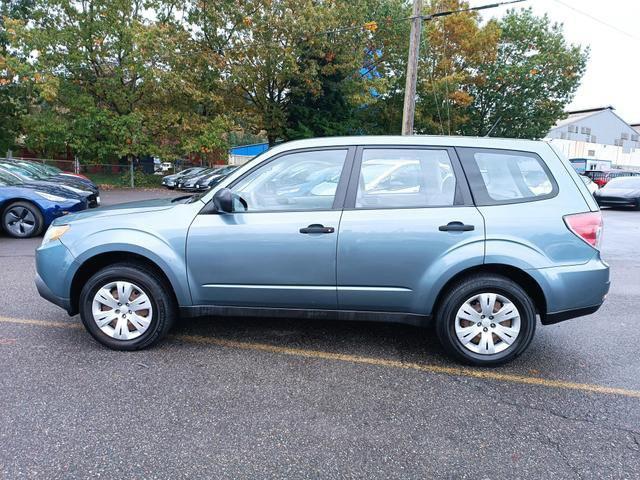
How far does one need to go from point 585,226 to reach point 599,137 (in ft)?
207

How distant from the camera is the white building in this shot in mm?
50844

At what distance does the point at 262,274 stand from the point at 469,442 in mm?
1829

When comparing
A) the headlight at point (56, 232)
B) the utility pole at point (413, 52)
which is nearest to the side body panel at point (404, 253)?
the headlight at point (56, 232)

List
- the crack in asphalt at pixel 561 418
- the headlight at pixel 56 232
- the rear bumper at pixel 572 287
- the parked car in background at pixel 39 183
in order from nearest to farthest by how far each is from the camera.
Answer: the crack in asphalt at pixel 561 418 < the rear bumper at pixel 572 287 < the headlight at pixel 56 232 < the parked car in background at pixel 39 183

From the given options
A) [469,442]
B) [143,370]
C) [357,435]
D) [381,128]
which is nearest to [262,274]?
[143,370]

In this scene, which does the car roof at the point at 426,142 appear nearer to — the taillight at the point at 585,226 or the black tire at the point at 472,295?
the taillight at the point at 585,226

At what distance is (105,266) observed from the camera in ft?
11.9

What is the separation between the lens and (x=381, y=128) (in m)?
28.9

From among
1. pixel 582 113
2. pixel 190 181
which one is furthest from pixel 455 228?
pixel 582 113

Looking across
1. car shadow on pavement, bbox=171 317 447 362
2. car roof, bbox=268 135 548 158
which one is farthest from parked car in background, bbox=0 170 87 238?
car roof, bbox=268 135 548 158

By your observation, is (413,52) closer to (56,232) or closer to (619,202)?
(619,202)

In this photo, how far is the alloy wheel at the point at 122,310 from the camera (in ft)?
11.5

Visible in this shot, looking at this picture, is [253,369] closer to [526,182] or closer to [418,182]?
[418,182]

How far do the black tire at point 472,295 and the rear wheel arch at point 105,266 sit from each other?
217 centimetres
